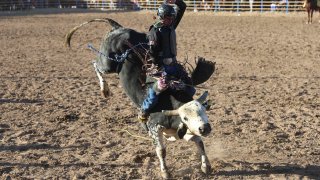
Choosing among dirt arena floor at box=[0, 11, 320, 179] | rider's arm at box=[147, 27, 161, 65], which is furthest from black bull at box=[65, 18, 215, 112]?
dirt arena floor at box=[0, 11, 320, 179]

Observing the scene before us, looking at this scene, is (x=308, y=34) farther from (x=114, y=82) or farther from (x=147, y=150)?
(x=147, y=150)

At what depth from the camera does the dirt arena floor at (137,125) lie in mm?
5598

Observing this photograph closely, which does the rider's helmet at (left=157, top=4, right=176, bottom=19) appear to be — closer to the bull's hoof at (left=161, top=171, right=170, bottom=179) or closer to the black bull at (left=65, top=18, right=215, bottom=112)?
the black bull at (left=65, top=18, right=215, bottom=112)

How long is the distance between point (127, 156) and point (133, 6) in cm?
3302

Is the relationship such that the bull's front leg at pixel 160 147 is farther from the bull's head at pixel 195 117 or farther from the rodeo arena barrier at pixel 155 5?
the rodeo arena barrier at pixel 155 5

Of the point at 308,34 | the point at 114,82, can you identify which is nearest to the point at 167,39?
the point at 114,82

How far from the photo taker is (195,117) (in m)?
4.61

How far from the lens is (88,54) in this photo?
1498cm

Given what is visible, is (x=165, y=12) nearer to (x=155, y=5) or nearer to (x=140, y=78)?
(x=140, y=78)

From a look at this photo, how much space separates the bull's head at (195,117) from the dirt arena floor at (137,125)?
87 cm

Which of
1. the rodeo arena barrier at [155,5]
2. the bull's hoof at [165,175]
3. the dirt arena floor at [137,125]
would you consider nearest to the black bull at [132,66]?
the bull's hoof at [165,175]

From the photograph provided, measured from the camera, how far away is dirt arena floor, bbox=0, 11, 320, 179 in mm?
5598

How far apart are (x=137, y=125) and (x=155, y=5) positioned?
2903 centimetres

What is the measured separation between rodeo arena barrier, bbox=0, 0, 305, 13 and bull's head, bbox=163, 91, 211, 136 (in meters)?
26.1
